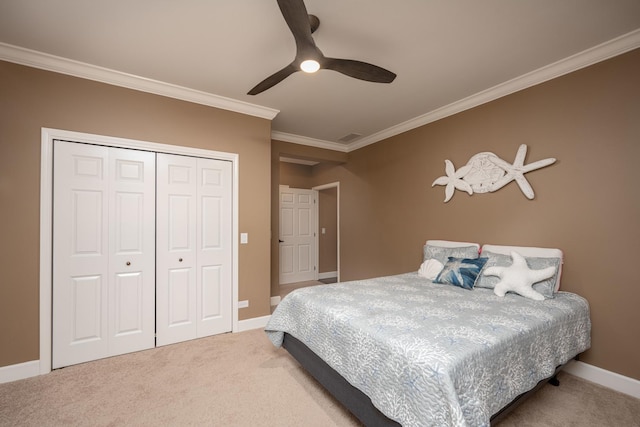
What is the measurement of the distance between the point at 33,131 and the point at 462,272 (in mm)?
4002

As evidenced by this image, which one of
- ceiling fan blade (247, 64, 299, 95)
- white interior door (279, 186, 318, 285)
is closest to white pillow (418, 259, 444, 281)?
ceiling fan blade (247, 64, 299, 95)

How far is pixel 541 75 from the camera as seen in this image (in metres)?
2.50

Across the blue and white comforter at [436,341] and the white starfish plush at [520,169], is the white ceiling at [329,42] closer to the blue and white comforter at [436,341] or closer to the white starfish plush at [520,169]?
the white starfish plush at [520,169]

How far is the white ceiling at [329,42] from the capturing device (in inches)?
69.7

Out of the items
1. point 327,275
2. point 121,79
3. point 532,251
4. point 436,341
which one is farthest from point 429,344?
point 327,275

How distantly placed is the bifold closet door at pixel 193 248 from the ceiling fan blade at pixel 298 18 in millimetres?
1953

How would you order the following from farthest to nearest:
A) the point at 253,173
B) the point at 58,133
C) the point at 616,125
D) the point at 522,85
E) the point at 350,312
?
the point at 253,173 → the point at 522,85 → the point at 58,133 → the point at 616,125 → the point at 350,312

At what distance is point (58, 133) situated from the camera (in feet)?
7.75

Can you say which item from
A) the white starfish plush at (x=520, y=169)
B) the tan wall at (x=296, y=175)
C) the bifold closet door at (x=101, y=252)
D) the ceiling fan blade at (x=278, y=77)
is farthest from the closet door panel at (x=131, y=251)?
the white starfish plush at (x=520, y=169)

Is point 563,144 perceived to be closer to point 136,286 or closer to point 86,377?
point 136,286

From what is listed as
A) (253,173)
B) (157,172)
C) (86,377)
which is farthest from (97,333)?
(253,173)

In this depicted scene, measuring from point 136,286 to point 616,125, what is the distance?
14.7 feet

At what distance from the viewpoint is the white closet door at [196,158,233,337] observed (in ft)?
9.87

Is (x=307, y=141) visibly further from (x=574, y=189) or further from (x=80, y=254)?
(x=574, y=189)
